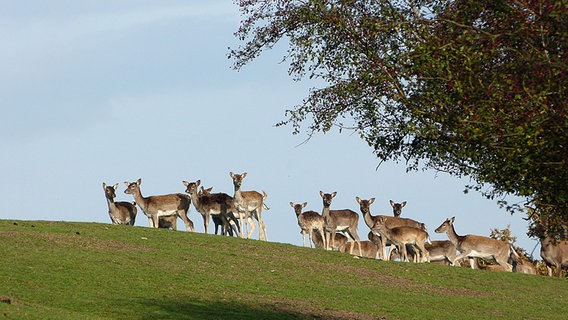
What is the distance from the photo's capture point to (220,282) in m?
25.5

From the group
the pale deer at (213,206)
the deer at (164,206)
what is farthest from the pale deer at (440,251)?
the deer at (164,206)

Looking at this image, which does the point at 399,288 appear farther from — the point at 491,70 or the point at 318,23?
the point at 491,70

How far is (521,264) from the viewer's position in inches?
1503

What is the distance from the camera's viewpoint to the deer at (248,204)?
3659 centimetres

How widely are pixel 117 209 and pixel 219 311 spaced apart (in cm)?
1642

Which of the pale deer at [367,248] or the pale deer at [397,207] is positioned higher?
the pale deer at [397,207]

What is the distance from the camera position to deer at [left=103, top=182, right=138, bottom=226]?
37469 millimetres

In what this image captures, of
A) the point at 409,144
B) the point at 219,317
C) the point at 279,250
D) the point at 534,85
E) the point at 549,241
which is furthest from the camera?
the point at 549,241

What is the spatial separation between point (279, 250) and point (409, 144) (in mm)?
13239

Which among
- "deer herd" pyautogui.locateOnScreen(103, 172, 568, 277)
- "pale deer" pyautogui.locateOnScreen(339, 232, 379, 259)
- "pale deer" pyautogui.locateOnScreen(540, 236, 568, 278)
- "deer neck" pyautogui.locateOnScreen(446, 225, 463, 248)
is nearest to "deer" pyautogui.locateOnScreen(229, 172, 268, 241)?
"deer herd" pyautogui.locateOnScreen(103, 172, 568, 277)

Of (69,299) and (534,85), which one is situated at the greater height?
(534,85)

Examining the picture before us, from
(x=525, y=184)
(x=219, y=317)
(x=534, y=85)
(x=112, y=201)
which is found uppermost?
(x=112, y=201)

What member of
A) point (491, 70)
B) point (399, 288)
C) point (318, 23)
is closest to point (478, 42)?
point (491, 70)

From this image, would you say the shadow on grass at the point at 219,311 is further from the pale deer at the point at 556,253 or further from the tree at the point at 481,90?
the pale deer at the point at 556,253
